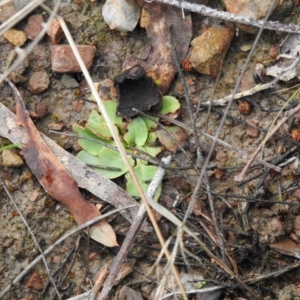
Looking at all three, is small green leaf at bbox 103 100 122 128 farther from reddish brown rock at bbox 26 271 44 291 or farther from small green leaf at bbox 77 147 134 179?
reddish brown rock at bbox 26 271 44 291

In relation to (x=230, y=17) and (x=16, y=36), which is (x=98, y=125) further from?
(x=230, y=17)

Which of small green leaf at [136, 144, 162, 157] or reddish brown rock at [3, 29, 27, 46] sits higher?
reddish brown rock at [3, 29, 27, 46]

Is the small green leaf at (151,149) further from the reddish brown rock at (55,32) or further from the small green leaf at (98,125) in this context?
the reddish brown rock at (55,32)

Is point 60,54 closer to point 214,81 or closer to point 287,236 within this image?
point 214,81

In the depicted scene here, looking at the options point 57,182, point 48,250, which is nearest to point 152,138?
point 57,182

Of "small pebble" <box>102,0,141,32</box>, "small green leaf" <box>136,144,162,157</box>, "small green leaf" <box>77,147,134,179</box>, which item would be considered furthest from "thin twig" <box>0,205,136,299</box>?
"small pebble" <box>102,0,141,32</box>

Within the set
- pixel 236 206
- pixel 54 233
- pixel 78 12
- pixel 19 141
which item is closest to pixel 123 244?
pixel 54 233
